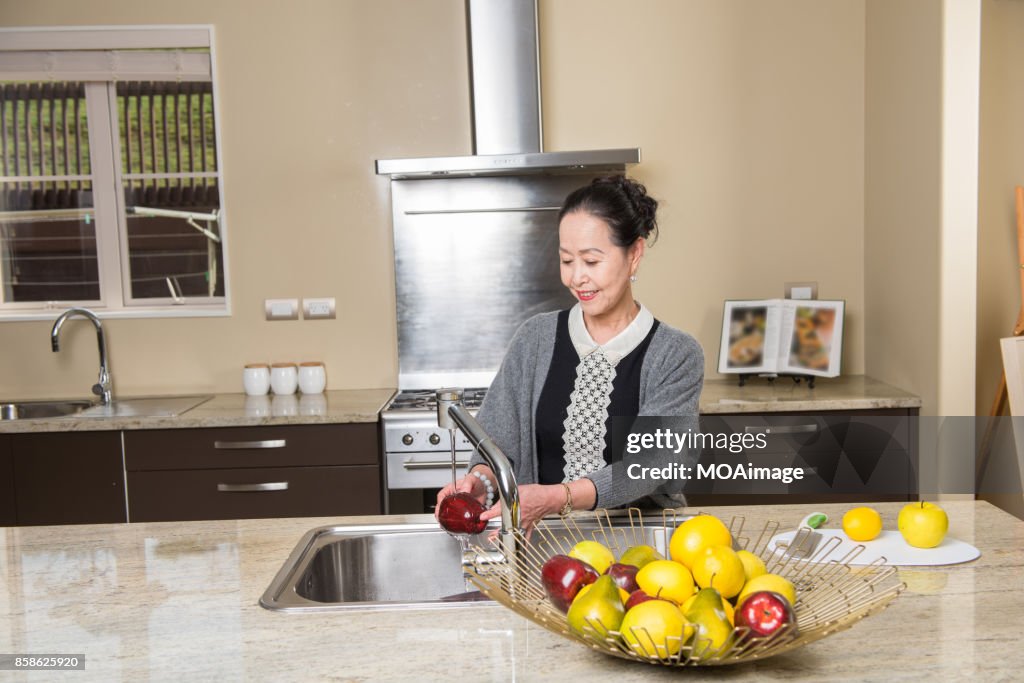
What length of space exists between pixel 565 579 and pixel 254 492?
7.13 ft

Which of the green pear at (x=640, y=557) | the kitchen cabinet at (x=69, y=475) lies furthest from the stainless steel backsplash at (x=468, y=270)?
the green pear at (x=640, y=557)

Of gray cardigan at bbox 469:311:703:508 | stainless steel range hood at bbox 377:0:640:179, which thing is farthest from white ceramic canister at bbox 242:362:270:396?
gray cardigan at bbox 469:311:703:508

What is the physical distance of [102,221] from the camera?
3.71 metres

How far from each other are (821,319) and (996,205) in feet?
2.24

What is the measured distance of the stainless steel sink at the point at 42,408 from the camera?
351cm

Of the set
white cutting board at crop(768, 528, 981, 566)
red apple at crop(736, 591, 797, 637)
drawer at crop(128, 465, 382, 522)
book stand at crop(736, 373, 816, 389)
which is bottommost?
drawer at crop(128, 465, 382, 522)

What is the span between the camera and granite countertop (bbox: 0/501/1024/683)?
1108 mm

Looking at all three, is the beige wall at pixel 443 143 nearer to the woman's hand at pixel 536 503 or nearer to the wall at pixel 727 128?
the wall at pixel 727 128

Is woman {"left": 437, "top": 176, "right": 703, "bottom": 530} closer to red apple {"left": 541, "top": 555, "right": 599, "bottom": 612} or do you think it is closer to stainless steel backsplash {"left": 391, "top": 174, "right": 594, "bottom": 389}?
red apple {"left": 541, "top": 555, "right": 599, "bottom": 612}

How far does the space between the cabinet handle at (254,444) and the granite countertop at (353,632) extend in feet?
4.73

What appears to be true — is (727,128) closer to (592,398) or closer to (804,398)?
(804,398)

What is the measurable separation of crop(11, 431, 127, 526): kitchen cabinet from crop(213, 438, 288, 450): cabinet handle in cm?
33

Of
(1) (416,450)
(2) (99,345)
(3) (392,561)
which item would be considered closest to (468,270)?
(1) (416,450)

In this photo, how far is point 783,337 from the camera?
3.42 meters
